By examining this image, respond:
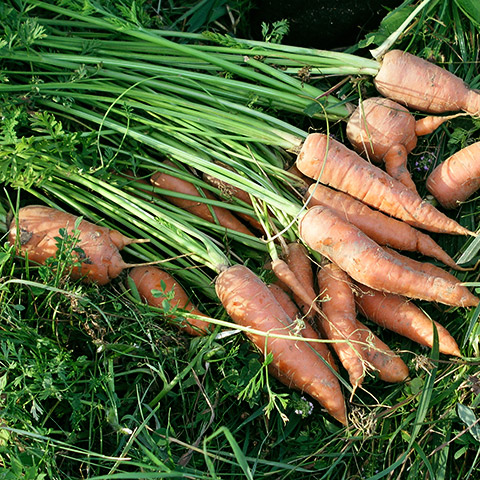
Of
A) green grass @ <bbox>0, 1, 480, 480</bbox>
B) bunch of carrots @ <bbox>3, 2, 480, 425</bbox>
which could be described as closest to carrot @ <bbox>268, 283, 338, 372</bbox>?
bunch of carrots @ <bbox>3, 2, 480, 425</bbox>

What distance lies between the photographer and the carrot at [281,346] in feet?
7.15

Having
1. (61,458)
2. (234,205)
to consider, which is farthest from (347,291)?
(61,458)

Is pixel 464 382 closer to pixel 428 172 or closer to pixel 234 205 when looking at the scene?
pixel 428 172

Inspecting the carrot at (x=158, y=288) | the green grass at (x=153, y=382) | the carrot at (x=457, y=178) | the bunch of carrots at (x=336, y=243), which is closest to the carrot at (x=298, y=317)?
the bunch of carrots at (x=336, y=243)

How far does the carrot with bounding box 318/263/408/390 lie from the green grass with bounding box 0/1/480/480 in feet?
0.29

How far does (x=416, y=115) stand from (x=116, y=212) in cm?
158

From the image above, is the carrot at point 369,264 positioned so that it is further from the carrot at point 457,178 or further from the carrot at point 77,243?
the carrot at point 77,243

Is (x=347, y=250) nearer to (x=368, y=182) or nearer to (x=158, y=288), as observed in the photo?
(x=368, y=182)

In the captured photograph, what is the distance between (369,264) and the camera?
88.7 inches

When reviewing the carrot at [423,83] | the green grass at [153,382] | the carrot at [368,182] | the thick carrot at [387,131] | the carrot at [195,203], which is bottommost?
the green grass at [153,382]

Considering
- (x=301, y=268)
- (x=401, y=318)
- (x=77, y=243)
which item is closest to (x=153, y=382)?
(x=77, y=243)

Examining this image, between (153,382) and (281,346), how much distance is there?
54 cm

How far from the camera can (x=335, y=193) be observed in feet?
8.01

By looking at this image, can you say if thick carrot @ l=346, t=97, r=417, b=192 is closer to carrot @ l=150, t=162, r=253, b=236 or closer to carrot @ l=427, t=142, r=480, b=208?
carrot @ l=427, t=142, r=480, b=208
